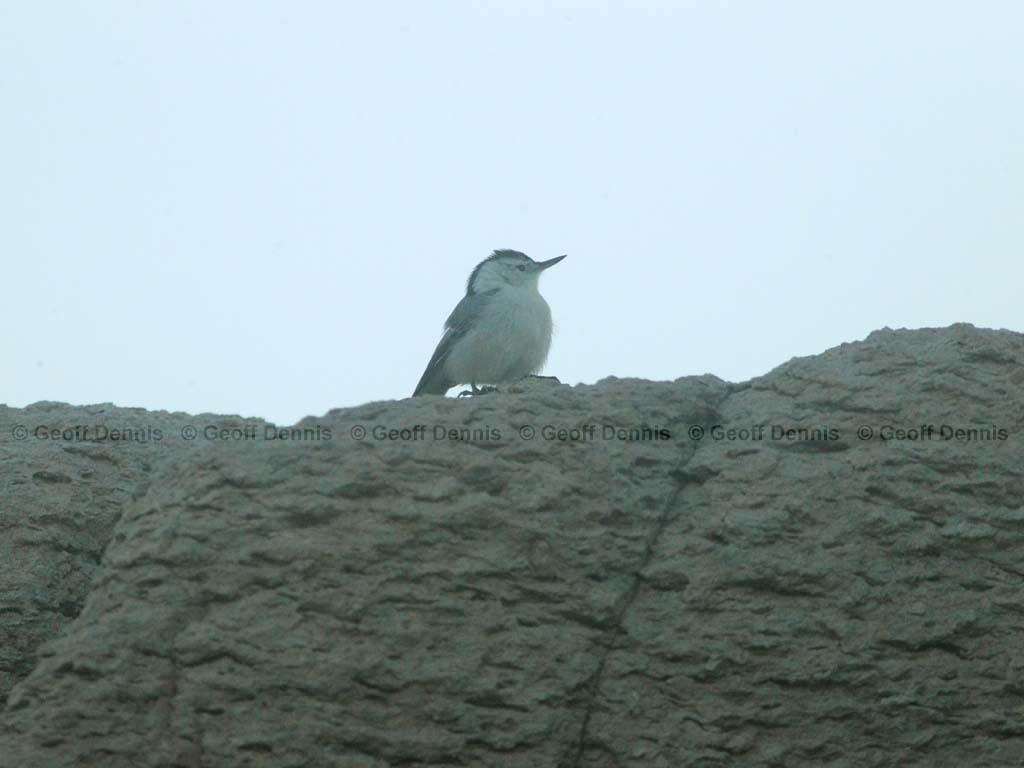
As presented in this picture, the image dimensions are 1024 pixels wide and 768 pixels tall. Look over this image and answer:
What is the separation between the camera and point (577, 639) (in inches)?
219

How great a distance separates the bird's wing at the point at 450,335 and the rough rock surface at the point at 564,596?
3794 millimetres

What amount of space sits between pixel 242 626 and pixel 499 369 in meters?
4.80

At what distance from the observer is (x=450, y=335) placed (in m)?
10.3

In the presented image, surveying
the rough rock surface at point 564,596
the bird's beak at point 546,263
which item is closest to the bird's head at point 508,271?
the bird's beak at point 546,263

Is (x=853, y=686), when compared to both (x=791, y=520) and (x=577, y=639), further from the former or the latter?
(x=577, y=639)

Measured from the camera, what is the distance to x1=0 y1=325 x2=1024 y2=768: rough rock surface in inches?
211

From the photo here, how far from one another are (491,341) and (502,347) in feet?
0.29

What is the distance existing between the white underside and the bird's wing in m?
0.07

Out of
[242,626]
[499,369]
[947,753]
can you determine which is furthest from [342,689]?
[499,369]
